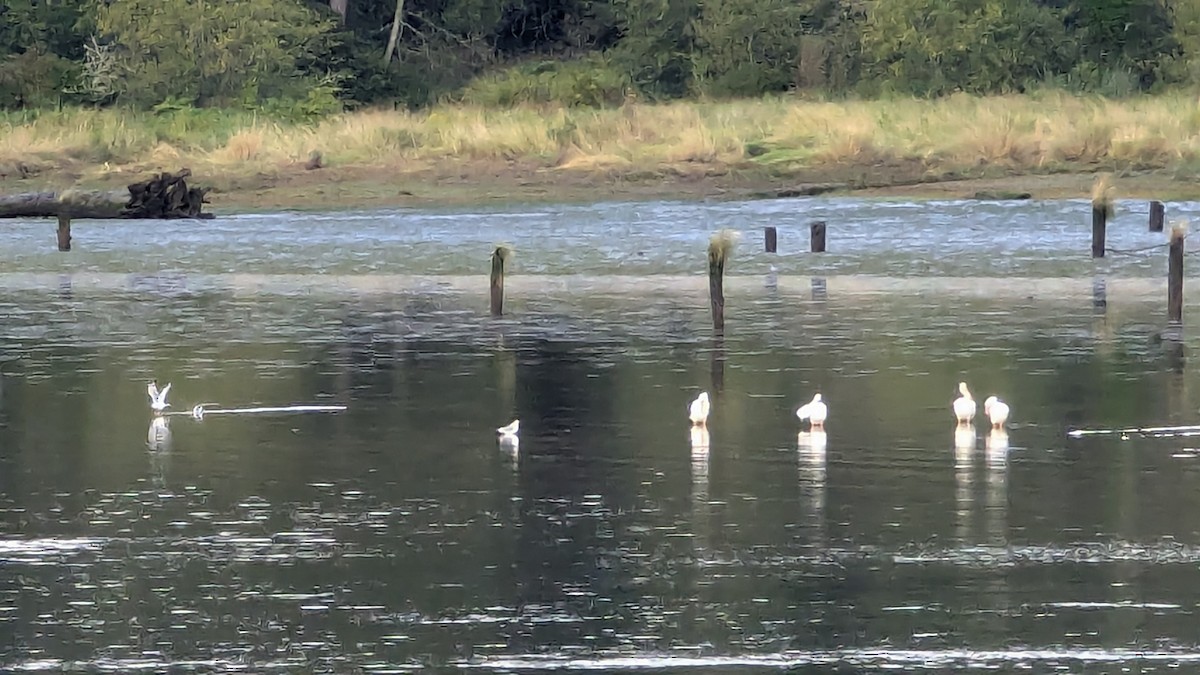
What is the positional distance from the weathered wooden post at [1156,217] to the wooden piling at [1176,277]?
35.7 feet

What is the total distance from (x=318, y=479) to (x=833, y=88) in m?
46.7

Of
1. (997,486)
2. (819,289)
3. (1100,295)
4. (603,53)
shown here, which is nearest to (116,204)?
(819,289)

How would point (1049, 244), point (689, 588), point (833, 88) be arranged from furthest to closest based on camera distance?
point (833, 88) < point (1049, 244) < point (689, 588)

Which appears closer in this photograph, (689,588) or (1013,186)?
(689,588)

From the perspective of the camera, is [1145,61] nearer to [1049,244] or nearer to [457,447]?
[1049,244]

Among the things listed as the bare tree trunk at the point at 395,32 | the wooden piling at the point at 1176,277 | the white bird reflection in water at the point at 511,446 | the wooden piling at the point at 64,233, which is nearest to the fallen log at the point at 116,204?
the wooden piling at the point at 64,233

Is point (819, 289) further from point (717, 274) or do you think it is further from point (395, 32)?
point (395, 32)

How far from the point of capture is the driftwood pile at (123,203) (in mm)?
39062

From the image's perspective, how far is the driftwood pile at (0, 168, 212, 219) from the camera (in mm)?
39062

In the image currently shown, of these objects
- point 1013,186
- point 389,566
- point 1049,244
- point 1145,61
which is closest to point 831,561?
point 389,566

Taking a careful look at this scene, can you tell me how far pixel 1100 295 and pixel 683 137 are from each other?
20.0 m

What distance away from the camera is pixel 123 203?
40656 millimetres

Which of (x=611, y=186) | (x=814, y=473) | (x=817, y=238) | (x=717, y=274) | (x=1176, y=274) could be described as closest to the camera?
(x=814, y=473)

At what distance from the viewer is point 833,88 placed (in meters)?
61.1
